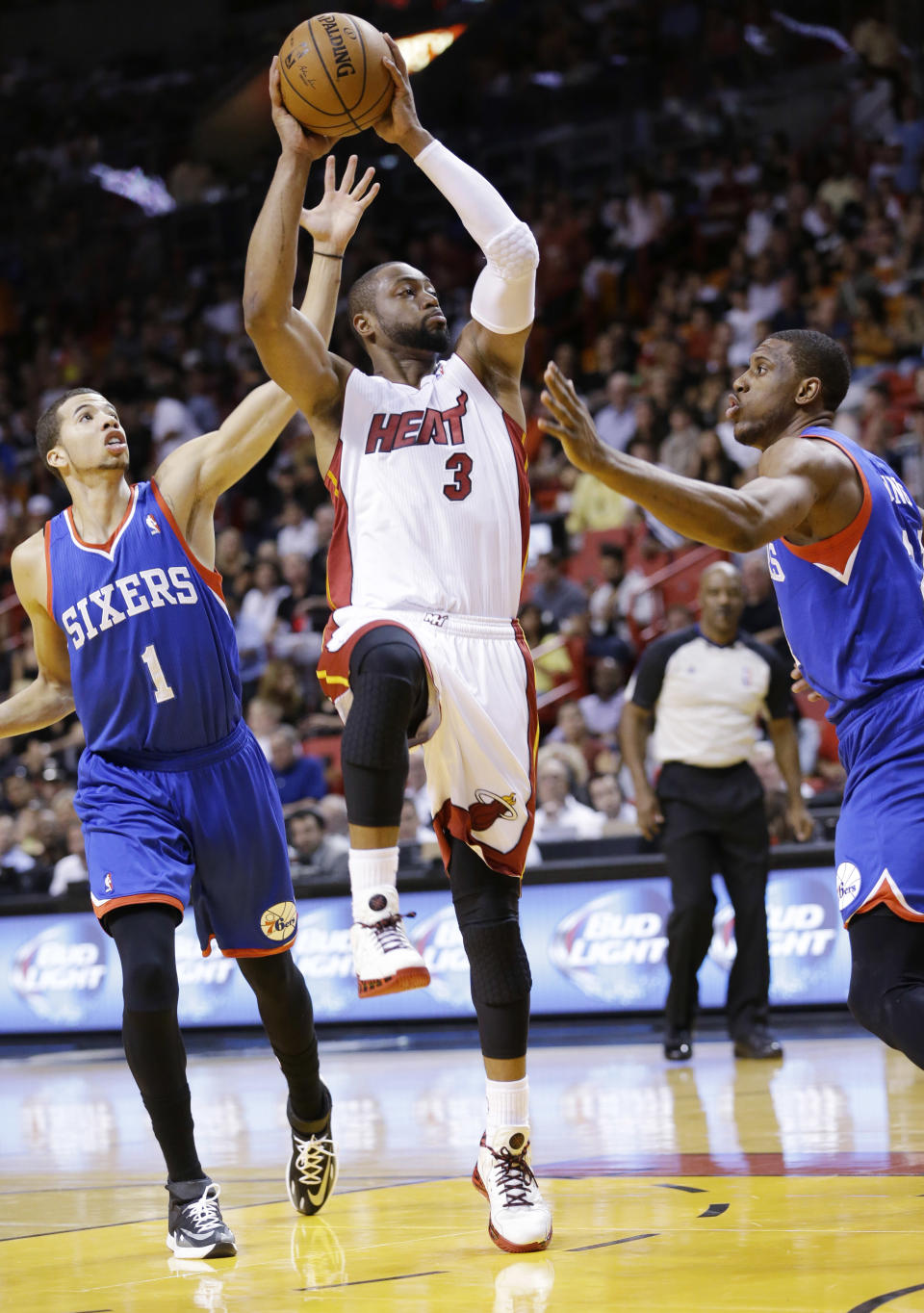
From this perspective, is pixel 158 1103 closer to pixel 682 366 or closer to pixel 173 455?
pixel 173 455

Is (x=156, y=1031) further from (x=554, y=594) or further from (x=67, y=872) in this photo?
(x=554, y=594)

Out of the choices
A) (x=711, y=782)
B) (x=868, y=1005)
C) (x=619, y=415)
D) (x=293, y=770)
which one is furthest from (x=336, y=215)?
(x=619, y=415)

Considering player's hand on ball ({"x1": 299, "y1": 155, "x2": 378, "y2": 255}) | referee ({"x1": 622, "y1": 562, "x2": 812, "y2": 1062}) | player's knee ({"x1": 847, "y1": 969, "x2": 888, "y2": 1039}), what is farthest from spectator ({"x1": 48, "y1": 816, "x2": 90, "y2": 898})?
player's knee ({"x1": 847, "y1": 969, "x2": 888, "y2": 1039})

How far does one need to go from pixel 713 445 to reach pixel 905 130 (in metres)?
5.17

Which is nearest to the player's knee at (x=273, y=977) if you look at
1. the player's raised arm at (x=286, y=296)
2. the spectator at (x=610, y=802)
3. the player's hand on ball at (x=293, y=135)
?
the player's raised arm at (x=286, y=296)

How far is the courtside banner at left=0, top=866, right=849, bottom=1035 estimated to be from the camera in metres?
9.87

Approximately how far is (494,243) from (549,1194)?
9.22ft

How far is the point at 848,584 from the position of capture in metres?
4.09

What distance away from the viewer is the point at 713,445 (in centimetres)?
1317

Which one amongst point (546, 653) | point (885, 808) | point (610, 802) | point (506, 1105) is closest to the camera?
point (885, 808)

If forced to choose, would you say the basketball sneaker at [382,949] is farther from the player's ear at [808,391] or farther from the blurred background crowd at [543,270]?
the blurred background crowd at [543,270]

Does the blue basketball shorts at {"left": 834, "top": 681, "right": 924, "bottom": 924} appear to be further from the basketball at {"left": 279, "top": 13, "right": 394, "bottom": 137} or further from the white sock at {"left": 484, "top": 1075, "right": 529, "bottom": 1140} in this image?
the basketball at {"left": 279, "top": 13, "right": 394, "bottom": 137}

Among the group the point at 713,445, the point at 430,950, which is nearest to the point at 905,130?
the point at 713,445

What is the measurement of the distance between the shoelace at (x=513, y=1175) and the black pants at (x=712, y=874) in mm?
4715
